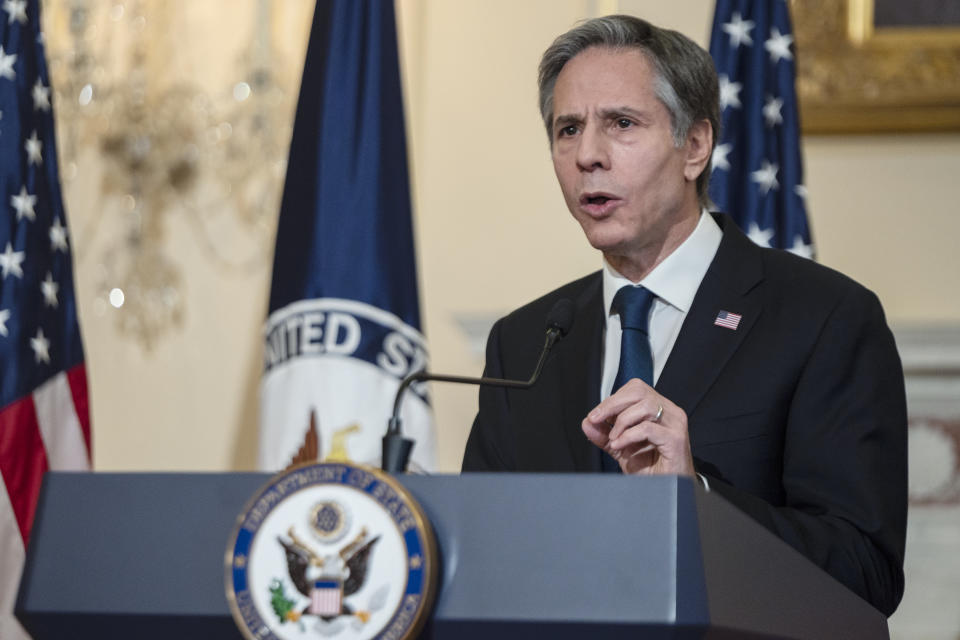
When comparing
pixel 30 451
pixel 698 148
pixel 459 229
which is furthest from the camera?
pixel 459 229

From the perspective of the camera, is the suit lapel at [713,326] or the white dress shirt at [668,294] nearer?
the suit lapel at [713,326]

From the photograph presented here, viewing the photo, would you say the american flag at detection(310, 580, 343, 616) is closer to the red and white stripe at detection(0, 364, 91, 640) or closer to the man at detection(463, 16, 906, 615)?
the man at detection(463, 16, 906, 615)

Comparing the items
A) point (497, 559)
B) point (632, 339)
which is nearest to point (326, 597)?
point (497, 559)

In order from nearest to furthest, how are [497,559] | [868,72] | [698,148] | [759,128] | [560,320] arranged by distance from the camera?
1. [497,559]
2. [560,320]
3. [698,148]
4. [759,128]
5. [868,72]

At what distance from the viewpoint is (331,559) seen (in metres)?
1.35

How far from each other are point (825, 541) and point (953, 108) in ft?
9.14

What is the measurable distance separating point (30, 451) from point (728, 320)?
202 cm

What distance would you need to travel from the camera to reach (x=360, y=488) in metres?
1.36

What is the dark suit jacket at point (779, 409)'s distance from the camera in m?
1.96

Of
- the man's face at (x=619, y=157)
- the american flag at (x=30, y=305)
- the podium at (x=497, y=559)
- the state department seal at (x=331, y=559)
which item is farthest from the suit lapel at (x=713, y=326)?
the american flag at (x=30, y=305)

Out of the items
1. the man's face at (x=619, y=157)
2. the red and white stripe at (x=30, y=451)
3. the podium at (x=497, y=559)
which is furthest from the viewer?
the red and white stripe at (x=30, y=451)

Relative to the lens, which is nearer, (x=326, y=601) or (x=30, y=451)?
(x=326, y=601)

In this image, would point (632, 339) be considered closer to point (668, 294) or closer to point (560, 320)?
point (668, 294)

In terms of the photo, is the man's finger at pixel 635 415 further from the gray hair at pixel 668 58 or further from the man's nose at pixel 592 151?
the gray hair at pixel 668 58
